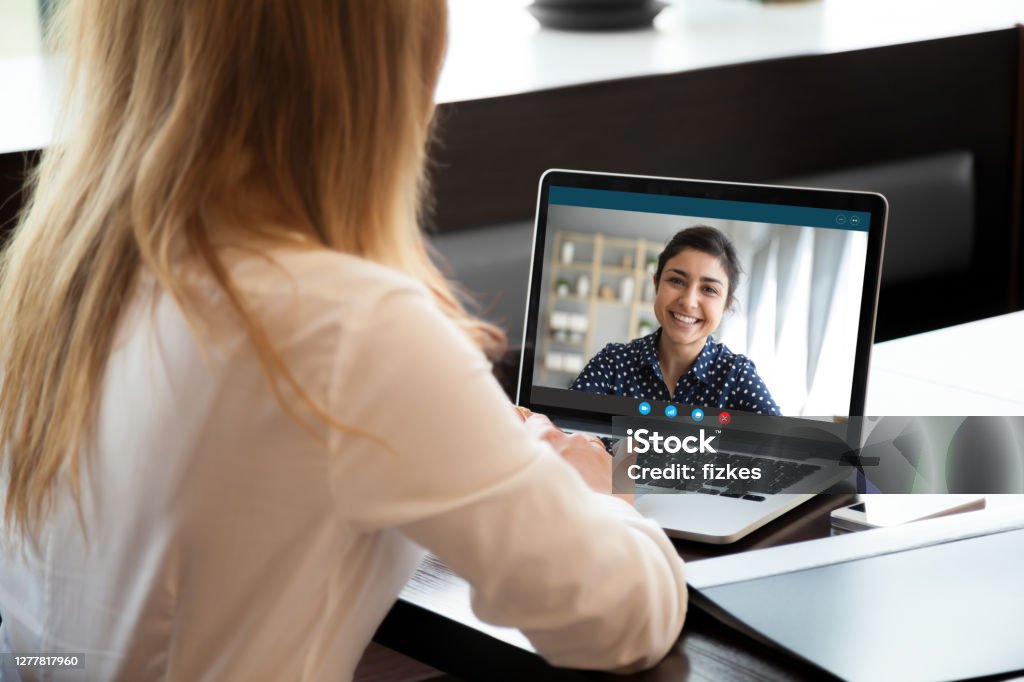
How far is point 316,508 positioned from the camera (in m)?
0.73

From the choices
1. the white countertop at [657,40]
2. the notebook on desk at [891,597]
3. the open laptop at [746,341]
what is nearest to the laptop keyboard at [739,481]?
the open laptop at [746,341]

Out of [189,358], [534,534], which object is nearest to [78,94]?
[189,358]

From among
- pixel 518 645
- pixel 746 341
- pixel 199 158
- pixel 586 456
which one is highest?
pixel 199 158

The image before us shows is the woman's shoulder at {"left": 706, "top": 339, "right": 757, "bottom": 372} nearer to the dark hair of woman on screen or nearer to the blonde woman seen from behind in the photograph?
the dark hair of woman on screen

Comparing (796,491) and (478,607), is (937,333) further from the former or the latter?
(478,607)

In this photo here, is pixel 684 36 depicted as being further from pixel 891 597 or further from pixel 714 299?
pixel 891 597

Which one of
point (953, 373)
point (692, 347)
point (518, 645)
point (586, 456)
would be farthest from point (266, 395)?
point (953, 373)

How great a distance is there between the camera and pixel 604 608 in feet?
2.43

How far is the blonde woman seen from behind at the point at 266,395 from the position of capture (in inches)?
27.1

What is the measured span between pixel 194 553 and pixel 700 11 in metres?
2.80

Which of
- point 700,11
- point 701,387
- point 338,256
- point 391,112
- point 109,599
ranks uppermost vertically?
point 700,11

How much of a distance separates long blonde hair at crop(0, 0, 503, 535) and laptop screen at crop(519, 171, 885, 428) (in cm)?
41

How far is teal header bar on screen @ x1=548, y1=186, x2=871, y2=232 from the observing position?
45.8 inches

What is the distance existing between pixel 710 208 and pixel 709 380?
0.60 feet
